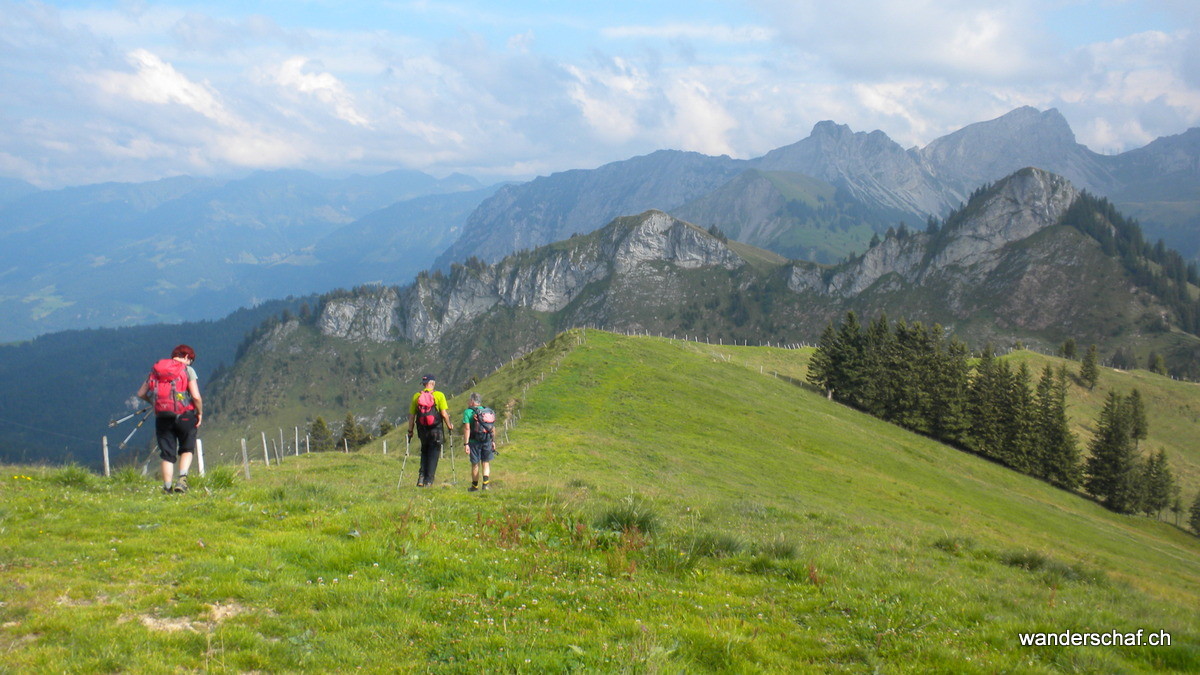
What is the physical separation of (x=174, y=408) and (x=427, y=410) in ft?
21.1

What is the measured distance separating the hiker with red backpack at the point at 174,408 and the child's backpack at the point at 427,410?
5679 mm

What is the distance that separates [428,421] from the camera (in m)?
18.6

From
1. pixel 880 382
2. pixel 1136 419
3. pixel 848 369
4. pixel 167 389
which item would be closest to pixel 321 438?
pixel 848 369

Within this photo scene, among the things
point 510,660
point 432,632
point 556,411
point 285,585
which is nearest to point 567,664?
point 510,660

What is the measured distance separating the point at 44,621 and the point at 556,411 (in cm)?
3684

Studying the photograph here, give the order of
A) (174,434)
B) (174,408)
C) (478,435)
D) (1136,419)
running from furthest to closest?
(1136,419), (478,435), (174,434), (174,408)

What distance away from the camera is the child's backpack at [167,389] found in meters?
13.8

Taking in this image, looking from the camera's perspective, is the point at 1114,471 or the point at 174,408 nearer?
the point at 174,408

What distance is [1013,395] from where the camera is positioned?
70812 millimetres

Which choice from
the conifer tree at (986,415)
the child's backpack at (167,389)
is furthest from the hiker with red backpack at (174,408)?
the conifer tree at (986,415)

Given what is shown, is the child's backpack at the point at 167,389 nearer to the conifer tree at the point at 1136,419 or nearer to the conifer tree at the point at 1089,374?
the conifer tree at the point at 1136,419

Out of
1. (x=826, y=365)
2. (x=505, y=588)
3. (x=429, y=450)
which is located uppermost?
(x=826, y=365)

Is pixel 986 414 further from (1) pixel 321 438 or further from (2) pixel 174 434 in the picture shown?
(1) pixel 321 438

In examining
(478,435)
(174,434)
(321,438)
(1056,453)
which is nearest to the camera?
→ (174,434)
